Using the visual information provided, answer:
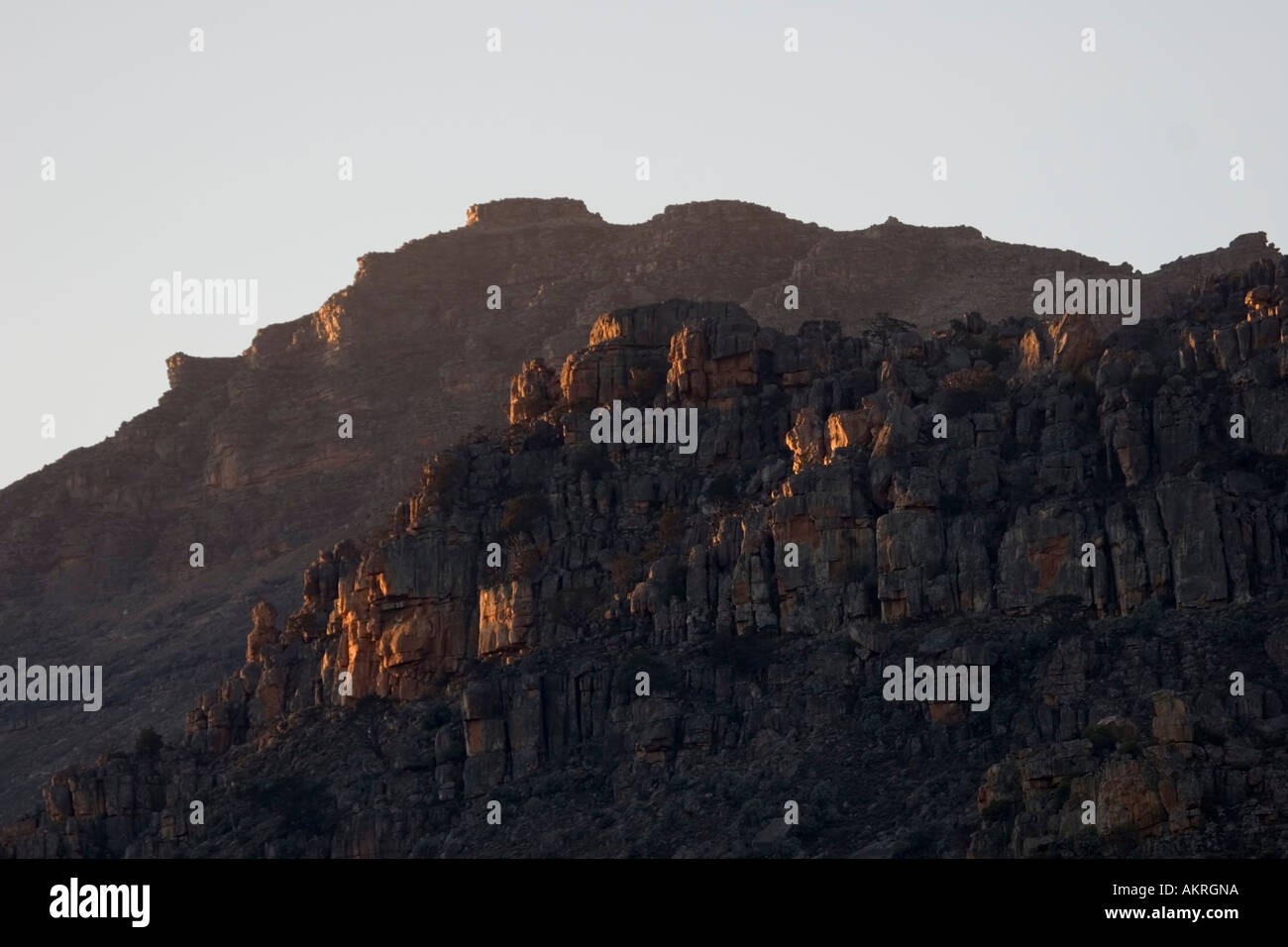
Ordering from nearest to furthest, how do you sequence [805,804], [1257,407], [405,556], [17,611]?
[805,804]
[1257,407]
[405,556]
[17,611]

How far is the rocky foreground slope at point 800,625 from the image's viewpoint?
99375mm

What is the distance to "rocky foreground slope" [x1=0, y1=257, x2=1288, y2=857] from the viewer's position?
99375 mm

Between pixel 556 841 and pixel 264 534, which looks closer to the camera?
pixel 556 841

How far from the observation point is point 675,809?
104000mm

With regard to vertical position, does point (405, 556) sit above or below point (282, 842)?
above

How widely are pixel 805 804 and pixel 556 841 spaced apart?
8.17 m

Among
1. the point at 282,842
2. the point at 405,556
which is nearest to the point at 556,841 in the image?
the point at 282,842

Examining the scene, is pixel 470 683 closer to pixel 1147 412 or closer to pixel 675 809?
pixel 675 809

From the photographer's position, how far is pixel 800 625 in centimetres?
11050

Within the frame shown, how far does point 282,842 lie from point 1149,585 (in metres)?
28.1

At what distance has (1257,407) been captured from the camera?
4277 inches
